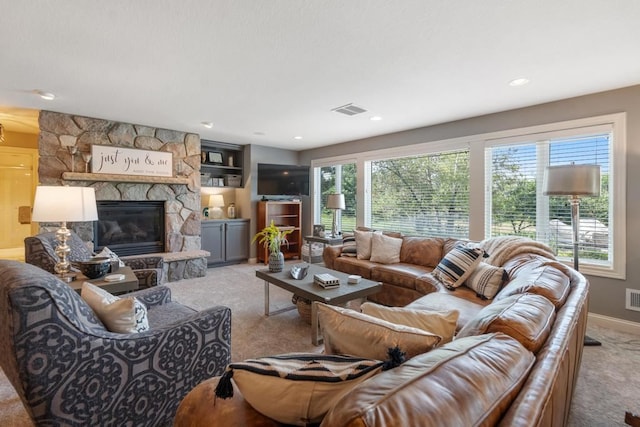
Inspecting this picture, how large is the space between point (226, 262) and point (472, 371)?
18.2ft

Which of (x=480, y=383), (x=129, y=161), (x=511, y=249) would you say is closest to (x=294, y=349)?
(x=480, y=383)

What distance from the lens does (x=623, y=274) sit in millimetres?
2984

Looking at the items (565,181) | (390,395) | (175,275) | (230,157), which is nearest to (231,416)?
(390,395)

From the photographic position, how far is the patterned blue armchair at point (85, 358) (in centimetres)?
111

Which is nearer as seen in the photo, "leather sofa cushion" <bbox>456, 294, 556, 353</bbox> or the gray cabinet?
"leather sofa cushion" <bbox>456, 294, 556, 353</bbox>

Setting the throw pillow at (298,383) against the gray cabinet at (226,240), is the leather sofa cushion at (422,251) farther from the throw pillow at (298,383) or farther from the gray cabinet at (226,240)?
the gray cabinet at (226,240)

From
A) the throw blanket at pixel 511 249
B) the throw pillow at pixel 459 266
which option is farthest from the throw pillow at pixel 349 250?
the throw blanket at pixel 511 249

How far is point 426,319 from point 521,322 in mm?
325

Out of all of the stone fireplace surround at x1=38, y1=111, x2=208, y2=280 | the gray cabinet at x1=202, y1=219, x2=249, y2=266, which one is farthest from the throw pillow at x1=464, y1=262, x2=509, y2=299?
the gray cabinet at x1=202, y1=219, x2=249, y2=266

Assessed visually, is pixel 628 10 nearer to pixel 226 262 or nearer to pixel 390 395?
pixel 390 395

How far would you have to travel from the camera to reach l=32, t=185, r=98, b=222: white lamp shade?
7.11 ft

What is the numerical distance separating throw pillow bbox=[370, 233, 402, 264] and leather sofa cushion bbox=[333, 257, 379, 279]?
0.12 metres

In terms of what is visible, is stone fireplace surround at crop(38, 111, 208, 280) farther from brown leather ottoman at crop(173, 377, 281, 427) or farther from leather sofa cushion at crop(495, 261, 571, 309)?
leather sofa cushion at crop(495, 261, 571, 309)

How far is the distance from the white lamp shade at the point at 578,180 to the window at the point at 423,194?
1.39 m
